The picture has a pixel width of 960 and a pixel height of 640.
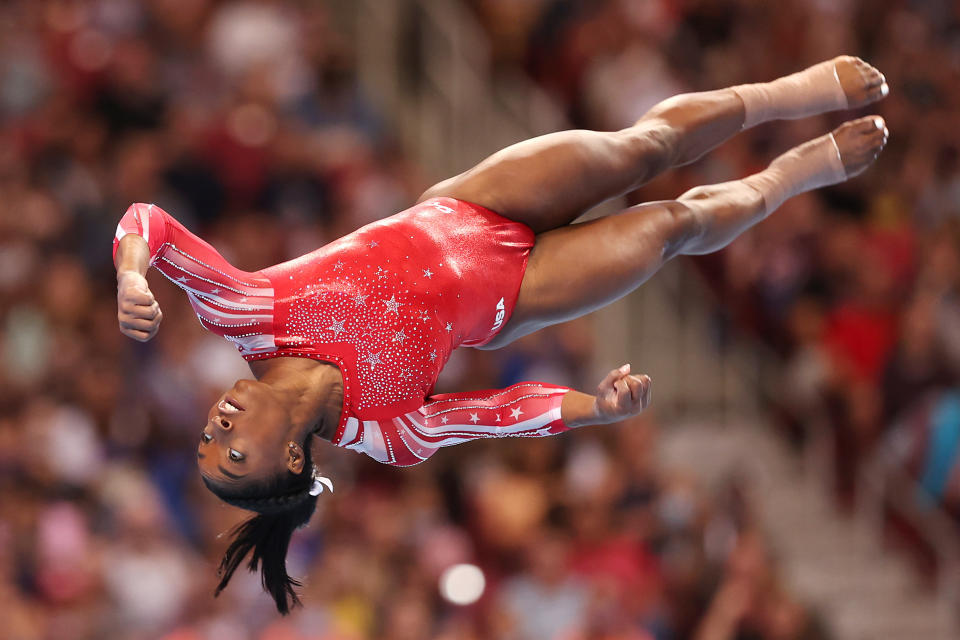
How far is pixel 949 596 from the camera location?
24.9 feet

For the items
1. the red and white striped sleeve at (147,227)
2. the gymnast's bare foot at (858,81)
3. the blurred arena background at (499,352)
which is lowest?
the blurred arena background at (499,352)

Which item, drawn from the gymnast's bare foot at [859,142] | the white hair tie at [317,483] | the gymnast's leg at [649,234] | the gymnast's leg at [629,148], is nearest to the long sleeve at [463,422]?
the white hair tie at [317,483]

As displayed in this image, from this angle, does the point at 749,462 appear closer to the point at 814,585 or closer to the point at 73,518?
the point at 814,585

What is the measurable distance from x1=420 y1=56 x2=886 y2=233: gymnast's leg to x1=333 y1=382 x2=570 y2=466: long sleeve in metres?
0.62

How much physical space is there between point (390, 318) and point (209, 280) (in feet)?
1.79

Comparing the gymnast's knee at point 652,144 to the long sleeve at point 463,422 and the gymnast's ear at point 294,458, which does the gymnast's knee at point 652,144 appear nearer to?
the long sleeve at point 463,422

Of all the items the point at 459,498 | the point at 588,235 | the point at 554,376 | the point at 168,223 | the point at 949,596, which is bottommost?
the point at 949,596

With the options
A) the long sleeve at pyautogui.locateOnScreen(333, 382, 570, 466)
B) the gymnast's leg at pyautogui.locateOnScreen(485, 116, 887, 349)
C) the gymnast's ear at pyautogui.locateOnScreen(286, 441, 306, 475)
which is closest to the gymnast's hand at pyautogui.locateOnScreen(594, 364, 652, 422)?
the long sleeve at pyautogui.locateOnScreen(333, 382, 570, 466)

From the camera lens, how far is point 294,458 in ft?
12.1

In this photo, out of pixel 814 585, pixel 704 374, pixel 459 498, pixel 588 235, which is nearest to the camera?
pixel 588 235

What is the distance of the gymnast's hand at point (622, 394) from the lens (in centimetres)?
358

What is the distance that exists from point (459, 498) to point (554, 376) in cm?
89

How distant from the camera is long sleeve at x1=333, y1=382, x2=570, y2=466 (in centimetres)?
385

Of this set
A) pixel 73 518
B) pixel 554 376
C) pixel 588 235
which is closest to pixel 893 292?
pixel 554 376
